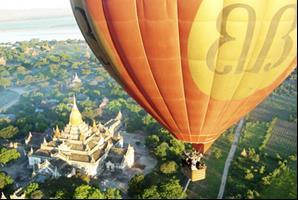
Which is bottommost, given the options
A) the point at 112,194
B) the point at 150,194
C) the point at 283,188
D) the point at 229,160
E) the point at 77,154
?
the point at 283,188

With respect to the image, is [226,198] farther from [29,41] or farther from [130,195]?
[29,41]

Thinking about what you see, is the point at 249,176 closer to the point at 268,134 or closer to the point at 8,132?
the point at 268,134

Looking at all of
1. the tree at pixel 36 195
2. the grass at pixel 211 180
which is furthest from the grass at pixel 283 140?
the tree at pixel 36 195

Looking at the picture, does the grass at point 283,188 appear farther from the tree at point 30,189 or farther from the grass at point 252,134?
the tree at point 30,189

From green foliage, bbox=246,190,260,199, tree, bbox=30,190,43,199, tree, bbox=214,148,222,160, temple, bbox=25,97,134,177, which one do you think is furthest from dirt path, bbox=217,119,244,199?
tree, bbox=30,190,43,199

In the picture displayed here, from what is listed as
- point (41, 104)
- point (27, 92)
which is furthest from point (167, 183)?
point (27, 92)

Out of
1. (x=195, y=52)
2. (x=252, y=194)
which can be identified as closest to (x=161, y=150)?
(x=252, y=194)

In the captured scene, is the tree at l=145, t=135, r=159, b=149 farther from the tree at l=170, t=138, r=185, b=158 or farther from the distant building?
the distant building
